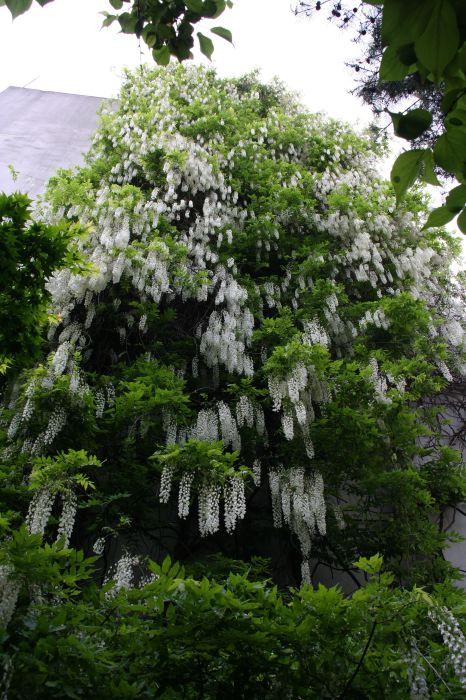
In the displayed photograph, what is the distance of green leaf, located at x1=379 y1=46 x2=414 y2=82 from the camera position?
1208 millimetres

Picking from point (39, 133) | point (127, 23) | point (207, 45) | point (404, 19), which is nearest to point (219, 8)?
point (207, 45)

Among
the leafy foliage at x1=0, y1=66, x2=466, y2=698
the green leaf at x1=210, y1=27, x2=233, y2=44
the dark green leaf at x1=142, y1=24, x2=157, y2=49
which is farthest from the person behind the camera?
the leafy foliage at x1=0, y1=66, x2=466, y2=698

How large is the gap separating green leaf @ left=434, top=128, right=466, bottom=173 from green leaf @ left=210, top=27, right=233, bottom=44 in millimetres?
1219

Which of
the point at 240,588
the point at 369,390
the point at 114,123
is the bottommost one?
the point at 240,588

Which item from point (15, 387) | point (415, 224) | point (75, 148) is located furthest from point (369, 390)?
point (75, 148)

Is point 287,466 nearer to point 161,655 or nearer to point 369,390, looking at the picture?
point 369,390

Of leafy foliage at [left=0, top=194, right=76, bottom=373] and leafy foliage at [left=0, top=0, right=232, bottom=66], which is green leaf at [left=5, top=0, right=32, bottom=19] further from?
leafy foliage at [left=0, top=194, right=76, bottom=373]

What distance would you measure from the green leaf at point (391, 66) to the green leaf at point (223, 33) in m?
1.12

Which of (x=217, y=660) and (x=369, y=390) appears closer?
(x=217, y=660)

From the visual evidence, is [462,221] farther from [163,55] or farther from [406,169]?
[163,55]

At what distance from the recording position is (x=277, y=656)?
297cm

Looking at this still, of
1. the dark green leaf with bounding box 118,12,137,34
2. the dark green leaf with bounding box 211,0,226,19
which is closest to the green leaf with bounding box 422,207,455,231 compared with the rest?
the dark green leaf with bounding box 211,0,226,19

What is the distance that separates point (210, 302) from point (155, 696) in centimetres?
554

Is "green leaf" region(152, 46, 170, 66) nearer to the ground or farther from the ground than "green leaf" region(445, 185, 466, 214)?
farther from the ground
